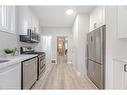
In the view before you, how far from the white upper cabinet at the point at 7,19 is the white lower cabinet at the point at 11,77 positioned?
113cm

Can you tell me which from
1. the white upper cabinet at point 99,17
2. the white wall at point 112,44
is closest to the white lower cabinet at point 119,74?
the white wall at point 112,44

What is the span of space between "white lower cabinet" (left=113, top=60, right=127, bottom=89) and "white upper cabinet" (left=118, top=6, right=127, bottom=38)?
1.72 ft

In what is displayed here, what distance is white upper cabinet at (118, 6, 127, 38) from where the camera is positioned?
248 centimetres

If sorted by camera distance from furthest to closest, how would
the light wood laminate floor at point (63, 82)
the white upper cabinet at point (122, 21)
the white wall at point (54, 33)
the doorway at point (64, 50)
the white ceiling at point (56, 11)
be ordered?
the doorway at point (64, 50)
the white wall at point (54, 33)
the white ceiling at point (56, 11)
the light wood laminate floor at point (63, 82)
the white upper cabinet at point (122, 21)

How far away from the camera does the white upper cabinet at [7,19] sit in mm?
3027

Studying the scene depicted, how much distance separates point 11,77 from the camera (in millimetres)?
2098

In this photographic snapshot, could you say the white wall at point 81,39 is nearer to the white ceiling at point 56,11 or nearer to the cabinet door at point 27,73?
the white ceiling at point 56,11

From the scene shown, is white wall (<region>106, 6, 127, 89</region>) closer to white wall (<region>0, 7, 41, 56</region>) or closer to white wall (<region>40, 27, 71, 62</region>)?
white wall (<region>0, 7, 41, 56</region>)

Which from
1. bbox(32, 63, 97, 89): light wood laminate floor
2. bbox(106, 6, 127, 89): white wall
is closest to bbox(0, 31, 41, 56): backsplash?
A: bbox(32, 63, 97, 89): light wood laminate floor

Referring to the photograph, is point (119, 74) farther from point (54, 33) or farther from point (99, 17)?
point (54, 33)

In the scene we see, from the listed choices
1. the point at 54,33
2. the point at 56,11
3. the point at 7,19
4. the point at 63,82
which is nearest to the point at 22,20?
the point at 7,19

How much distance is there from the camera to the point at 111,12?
2770 mm

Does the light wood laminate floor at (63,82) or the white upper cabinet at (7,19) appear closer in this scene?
the white upper cabinet at (7,19)
